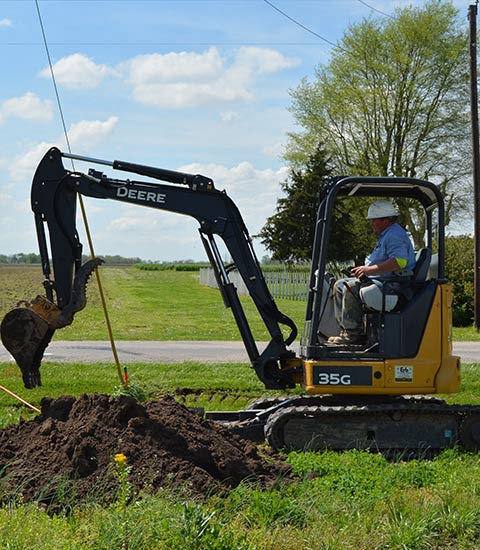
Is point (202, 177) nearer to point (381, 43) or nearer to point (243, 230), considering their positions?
point (243, 230)

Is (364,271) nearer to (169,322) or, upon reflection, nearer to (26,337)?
(26,337)

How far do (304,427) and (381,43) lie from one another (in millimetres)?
33536

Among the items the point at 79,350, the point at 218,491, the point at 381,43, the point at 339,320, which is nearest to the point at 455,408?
the point at 339,320

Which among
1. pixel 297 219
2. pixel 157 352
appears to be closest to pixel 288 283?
pixel 297 219

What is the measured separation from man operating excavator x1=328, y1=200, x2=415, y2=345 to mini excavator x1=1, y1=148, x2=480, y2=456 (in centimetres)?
11

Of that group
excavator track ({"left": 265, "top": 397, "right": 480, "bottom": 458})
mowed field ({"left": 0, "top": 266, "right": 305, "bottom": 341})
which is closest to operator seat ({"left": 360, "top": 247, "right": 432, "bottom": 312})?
excavator track ({"left": 265, "top": 397, "right": 480, "bottom": 458})

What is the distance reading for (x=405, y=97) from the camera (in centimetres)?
3894

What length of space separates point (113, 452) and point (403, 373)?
3.25 m

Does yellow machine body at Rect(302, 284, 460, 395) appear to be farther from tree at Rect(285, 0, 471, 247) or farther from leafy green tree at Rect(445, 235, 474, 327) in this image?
tree at Rect(285, 0, 471, 247)

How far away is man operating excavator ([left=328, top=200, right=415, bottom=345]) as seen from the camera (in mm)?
8703

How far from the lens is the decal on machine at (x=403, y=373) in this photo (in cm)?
874

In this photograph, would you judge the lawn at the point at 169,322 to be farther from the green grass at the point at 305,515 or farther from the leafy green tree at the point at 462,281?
the green grass at the point at 305,515

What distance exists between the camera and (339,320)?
8984 millimetres

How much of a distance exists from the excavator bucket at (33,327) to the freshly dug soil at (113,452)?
783 millimetres
